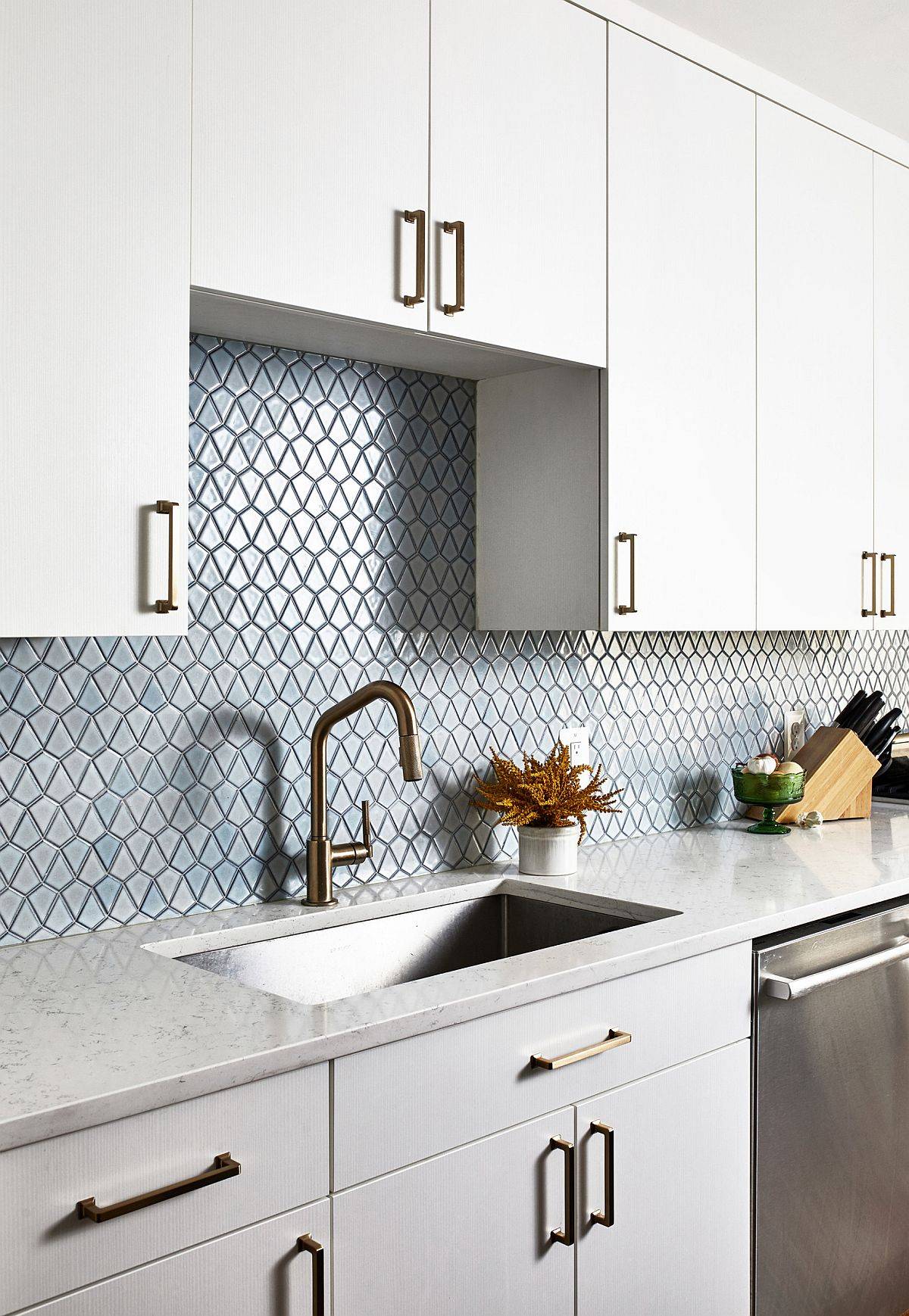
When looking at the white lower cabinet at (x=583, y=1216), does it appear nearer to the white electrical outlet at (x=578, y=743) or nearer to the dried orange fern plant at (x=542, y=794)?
the dried orange fern plant at (x=542, y=794)

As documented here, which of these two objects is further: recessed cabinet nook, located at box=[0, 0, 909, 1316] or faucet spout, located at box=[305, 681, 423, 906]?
faucet spout, located at box=[305, 681, 423, 906]

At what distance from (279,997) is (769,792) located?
5.00ft

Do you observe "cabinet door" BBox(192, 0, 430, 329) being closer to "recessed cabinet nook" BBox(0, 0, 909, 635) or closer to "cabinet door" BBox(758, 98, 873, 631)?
"recessed cabinet nook" BBox(0, 0, 909, 635)

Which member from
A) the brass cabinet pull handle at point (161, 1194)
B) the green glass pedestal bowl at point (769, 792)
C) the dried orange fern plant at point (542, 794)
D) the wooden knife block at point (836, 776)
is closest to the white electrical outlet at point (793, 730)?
the wooden knife block at point (836, 776)

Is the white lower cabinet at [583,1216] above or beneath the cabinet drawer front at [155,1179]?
beneath

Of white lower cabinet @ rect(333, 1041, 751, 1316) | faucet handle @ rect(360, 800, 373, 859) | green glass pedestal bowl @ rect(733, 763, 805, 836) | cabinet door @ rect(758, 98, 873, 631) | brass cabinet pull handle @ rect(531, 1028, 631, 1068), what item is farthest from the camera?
green glass pedestal bowl @ rect(733, 763, 805, 836)

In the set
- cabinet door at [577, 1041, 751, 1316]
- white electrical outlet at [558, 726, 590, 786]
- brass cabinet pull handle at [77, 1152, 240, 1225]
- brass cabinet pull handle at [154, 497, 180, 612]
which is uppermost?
brass cabinet pull handle at [154, 497, 180, 612]

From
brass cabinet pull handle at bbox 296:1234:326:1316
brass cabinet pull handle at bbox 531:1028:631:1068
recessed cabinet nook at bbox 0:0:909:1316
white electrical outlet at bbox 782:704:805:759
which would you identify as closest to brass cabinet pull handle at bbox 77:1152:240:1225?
recessed cabinet nook at bbox 0:0:909:1316

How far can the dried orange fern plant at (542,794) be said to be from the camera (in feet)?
7.34

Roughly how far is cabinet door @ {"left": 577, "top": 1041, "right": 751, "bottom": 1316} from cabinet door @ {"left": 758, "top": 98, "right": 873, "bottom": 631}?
989 millimetres

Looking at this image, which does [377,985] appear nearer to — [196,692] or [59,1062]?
[196,692]

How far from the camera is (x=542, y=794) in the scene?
2234mm

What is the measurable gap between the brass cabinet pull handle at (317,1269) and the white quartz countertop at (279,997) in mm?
201

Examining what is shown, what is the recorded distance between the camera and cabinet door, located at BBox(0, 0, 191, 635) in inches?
57.0
